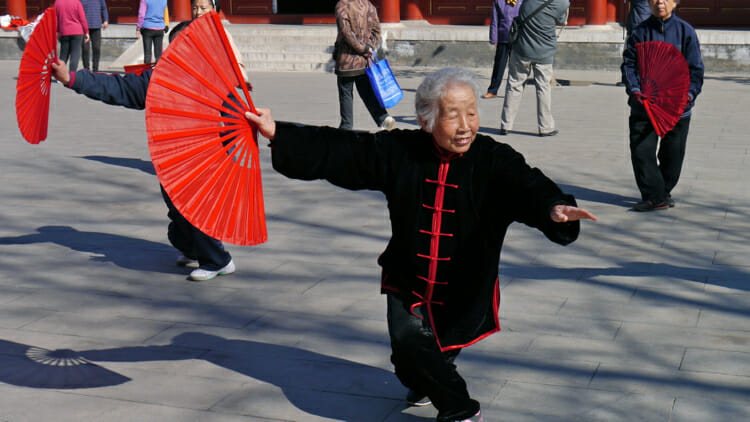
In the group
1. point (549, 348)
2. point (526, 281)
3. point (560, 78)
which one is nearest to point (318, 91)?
point (560, 78)

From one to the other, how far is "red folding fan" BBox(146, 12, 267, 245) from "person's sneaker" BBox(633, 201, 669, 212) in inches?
172

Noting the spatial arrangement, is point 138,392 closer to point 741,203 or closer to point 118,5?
point 741,203


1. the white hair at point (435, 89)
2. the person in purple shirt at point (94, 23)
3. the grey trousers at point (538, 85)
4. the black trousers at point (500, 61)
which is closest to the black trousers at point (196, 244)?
the white hair at point (435, 89)

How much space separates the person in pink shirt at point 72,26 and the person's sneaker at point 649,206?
1139cm

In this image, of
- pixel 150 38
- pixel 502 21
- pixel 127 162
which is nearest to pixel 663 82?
pixel 127 162

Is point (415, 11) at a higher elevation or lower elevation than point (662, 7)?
lower

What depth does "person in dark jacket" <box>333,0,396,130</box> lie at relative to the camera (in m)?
10.2

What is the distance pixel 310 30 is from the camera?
2138cm

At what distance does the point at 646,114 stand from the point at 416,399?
4071mm

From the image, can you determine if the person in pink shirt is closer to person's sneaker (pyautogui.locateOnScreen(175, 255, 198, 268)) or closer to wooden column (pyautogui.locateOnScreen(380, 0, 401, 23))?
wooden column (pyautogui.locateOnScreen(380, 0, 401, 23))

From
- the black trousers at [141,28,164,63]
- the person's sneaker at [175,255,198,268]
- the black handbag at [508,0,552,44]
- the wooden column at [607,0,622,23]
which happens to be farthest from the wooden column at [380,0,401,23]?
the person's sneaker at [175,255,198,268]

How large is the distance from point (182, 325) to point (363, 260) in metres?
1.49

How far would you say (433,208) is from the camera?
356 centimetres

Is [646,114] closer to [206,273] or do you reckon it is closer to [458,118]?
[206,273]
